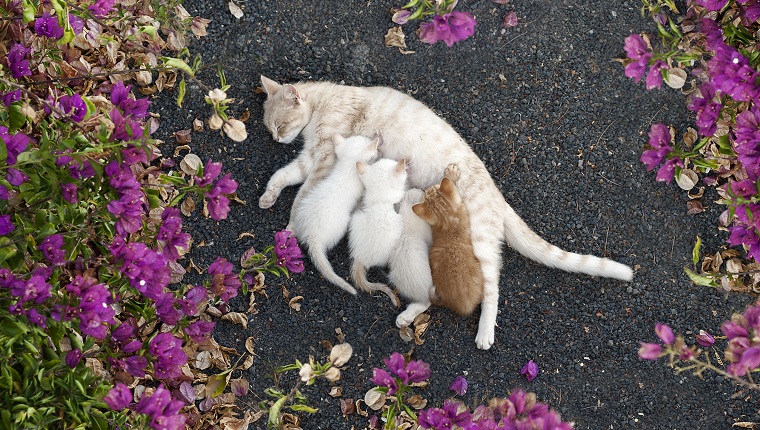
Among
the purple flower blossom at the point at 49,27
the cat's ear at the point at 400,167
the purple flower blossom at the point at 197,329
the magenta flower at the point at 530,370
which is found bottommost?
the magenta flower at the point at 530,370

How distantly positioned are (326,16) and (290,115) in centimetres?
69

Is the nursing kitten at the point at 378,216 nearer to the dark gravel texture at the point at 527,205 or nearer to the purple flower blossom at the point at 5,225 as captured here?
the dark gravel texture at the point at 527,205

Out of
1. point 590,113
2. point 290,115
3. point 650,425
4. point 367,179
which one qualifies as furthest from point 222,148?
point 650,425

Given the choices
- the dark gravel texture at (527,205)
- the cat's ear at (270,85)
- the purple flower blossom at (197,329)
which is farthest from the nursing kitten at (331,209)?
the purple flower blossom at (197,329)

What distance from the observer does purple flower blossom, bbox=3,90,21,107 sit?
2453 mm

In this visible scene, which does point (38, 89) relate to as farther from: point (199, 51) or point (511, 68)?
point (511, 68)

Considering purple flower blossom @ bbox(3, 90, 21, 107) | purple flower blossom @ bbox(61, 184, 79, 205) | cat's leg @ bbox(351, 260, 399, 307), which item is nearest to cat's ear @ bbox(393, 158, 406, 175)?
cat's leg @ bbox(351, 260, 399, 307)

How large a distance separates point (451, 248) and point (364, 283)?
0.50 meters

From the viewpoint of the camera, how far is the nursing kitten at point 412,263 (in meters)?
3.38

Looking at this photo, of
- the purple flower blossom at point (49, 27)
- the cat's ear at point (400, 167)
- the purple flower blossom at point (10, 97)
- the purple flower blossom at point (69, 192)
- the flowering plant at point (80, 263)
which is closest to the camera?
the flowering plant at point (80, 263)

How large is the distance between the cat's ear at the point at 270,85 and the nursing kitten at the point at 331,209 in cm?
53

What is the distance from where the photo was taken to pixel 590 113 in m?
3.89

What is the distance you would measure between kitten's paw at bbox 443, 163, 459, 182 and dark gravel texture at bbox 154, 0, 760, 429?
16.0 inches

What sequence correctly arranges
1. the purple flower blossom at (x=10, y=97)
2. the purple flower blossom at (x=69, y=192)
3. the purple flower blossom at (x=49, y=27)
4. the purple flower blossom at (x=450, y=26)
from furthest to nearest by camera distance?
1. the purple flower blossom at (x=49, y=27)
2. the purple flower blossom at (x=450, y=26)
3. the purple flower blossom at (x=10, y=97)
4. the purple flower blossom at (x=69, y=192)
